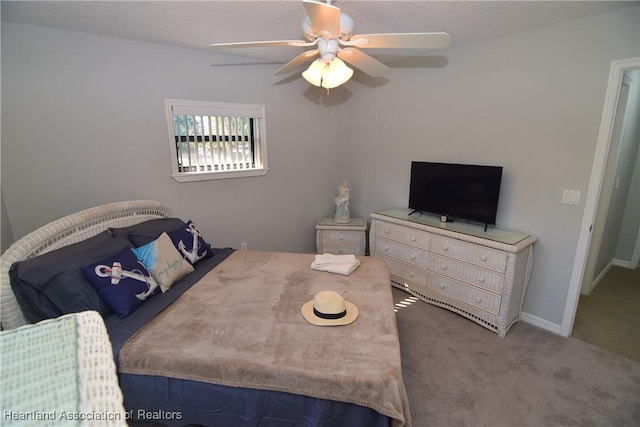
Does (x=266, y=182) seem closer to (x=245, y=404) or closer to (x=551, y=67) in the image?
(x=245, y=404)

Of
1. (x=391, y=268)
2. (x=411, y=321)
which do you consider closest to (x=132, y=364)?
(x=411, y=321)

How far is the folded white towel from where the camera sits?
7.28 ft

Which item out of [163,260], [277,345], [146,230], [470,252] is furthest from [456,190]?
[146,230]

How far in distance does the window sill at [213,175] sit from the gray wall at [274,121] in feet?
0.24

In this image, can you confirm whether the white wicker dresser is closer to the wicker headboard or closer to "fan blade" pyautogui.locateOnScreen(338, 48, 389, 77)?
"fan blade" pyautogui.locateOnScreen(338, 48, 389, 77)

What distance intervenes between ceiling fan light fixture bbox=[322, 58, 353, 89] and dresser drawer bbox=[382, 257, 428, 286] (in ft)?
6.67

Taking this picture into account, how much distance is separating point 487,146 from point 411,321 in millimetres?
1759

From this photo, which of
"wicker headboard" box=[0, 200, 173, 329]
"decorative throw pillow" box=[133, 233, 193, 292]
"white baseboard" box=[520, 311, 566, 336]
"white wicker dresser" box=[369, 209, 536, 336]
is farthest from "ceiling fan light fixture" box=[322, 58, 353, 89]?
"white baseboard" box=[520, 311, 566, 336]

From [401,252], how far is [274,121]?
204 cm

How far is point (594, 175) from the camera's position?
2.19 meters

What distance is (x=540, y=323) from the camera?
260 centimetres

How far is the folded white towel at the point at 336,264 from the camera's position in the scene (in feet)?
7.28

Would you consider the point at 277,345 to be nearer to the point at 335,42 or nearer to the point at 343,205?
the point at 335,42

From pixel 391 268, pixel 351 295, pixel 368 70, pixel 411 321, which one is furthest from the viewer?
pixel 391 268
